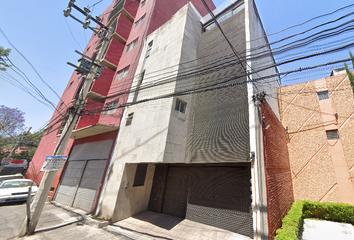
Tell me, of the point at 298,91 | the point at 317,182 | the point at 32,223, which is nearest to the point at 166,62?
the point at 32,223

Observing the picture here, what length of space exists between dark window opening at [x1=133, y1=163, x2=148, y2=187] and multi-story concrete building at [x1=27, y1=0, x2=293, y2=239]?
0.19ft

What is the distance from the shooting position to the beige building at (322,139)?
9.42 meters

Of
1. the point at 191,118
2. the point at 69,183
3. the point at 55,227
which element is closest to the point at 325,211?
the point at 191,118

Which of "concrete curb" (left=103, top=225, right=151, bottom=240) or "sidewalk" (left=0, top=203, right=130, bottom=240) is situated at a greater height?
"concrete curb" (left=103, top=225, right=151, bottom=240)

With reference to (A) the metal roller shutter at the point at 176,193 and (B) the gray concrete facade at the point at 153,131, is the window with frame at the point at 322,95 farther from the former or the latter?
(A) the metal roller shutter at the point at 176,193

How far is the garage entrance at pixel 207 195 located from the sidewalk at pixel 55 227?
11.1ft

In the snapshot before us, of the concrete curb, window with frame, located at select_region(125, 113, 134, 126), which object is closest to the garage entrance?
the concrete curb

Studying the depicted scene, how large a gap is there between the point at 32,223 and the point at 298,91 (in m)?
19.2

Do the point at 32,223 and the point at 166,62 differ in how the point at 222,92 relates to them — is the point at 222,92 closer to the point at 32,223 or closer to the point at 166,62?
the point at 166,62

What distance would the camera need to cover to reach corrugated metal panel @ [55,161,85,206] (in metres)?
10.9

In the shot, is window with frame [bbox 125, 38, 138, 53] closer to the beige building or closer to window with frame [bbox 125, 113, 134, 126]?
window with frame [bbox 125, 113, 134, 126]

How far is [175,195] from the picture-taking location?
8766mm

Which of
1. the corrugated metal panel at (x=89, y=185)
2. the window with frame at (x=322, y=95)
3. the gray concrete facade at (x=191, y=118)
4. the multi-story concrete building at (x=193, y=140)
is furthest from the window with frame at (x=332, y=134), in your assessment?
the corrugated metal panel at (x=89, y=185)

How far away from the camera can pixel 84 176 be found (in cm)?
1079
